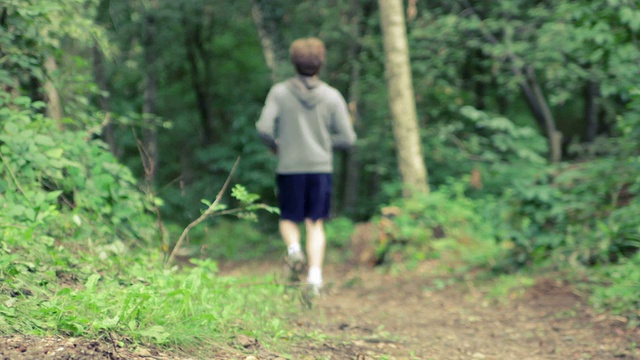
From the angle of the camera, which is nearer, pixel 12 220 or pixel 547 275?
pixel 12 220

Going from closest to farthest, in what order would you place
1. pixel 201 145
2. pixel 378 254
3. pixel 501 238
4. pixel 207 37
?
pixel 501 238
pixel 378 254
pixel 207 37
pixel 201 145

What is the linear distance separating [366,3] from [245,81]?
25.6ft

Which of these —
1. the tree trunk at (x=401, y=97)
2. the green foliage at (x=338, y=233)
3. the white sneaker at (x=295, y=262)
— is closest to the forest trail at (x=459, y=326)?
the white sneaker at (x=295, y=262)

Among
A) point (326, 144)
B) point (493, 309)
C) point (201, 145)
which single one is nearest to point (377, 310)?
point (493, 309)

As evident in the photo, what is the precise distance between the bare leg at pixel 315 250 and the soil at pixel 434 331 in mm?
197

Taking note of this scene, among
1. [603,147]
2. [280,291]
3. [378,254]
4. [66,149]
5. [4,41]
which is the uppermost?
[4,41]

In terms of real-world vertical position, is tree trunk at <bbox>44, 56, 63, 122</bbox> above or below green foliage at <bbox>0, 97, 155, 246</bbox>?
above

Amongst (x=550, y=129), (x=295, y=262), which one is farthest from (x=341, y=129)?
(x=550, y=129)

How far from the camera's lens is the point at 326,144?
5.82 m

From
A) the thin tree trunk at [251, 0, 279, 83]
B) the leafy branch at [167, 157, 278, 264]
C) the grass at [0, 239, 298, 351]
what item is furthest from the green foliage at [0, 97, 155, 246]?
the thin tree trunk at [251, 0, 279, 83]

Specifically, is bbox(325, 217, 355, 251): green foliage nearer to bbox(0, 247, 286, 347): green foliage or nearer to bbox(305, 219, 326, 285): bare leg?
bbox(305, 219, 326, 285): bare leg

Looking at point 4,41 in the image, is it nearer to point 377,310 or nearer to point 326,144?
point 326,144

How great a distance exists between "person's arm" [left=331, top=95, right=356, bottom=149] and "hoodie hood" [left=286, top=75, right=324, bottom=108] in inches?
8.5

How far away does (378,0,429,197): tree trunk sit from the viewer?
916 cm
